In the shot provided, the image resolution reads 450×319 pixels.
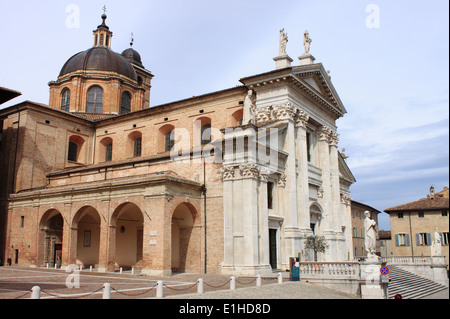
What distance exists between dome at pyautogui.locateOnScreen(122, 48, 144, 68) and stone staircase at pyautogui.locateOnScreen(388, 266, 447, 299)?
3539 cm

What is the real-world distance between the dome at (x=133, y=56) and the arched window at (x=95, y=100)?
472 inches

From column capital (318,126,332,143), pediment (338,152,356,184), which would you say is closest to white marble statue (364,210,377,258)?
column capital (318,126,332,143)

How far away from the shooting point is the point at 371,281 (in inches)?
667

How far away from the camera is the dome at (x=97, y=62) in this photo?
123 ft

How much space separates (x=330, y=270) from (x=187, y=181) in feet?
26.9

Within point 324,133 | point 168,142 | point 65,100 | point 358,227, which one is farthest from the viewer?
point 358,227

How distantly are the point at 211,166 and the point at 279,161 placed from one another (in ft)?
12.4

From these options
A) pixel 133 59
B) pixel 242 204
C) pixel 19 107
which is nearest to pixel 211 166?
pixel 242 204

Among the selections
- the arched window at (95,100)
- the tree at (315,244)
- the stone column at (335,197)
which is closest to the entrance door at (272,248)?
the tree at (315,244)

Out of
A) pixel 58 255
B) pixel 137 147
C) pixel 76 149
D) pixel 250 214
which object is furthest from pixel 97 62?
pixel 250 214

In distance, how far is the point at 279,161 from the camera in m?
23.3

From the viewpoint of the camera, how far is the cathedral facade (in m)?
21.0

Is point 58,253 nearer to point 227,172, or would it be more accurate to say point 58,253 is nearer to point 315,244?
point 227,172

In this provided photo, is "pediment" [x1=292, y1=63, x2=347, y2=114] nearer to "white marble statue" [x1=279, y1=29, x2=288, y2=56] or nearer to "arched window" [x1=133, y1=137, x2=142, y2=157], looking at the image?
"white marble statue" [x1=279, y1=29, x2=288, y2=56]
